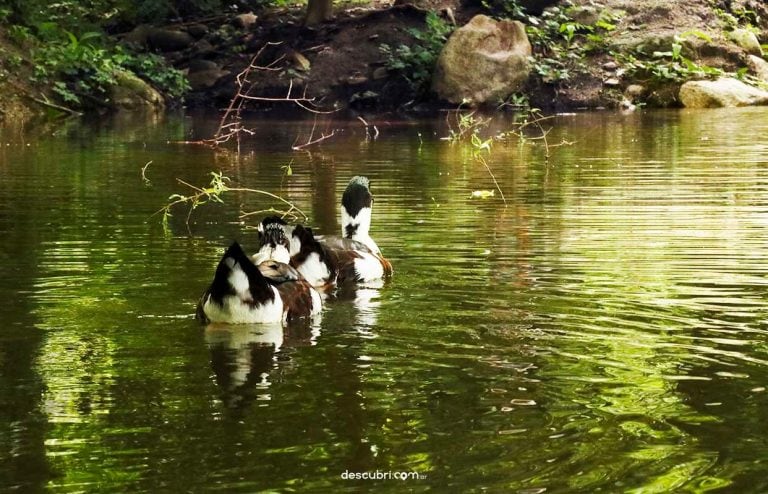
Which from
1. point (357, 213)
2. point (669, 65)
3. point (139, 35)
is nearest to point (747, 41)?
point (669, 65)

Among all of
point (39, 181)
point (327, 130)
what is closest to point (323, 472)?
point (39, 181)

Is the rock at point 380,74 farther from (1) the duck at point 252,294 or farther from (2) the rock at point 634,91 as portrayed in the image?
(1) the duck at point 252,294

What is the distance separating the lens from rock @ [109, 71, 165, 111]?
110 feet

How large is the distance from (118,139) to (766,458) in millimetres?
20235

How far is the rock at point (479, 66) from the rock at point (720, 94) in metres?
4.17

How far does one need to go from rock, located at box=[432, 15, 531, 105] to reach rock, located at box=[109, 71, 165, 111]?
23.8 ft

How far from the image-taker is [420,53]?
34188mm

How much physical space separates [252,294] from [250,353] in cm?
50

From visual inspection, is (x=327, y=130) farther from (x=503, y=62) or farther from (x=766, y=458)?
(x=766, y=458)

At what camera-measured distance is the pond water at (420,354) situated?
505 cm

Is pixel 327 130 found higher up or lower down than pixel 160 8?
lower down

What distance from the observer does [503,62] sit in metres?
33.0

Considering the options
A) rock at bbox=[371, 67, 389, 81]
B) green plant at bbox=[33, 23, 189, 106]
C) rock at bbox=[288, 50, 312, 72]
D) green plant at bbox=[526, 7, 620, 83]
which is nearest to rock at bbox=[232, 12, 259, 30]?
rock at bbox=[288, 50, 312, 72]

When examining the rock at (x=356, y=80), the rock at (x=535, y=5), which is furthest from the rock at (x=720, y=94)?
the rock at (x=356, y=80)
